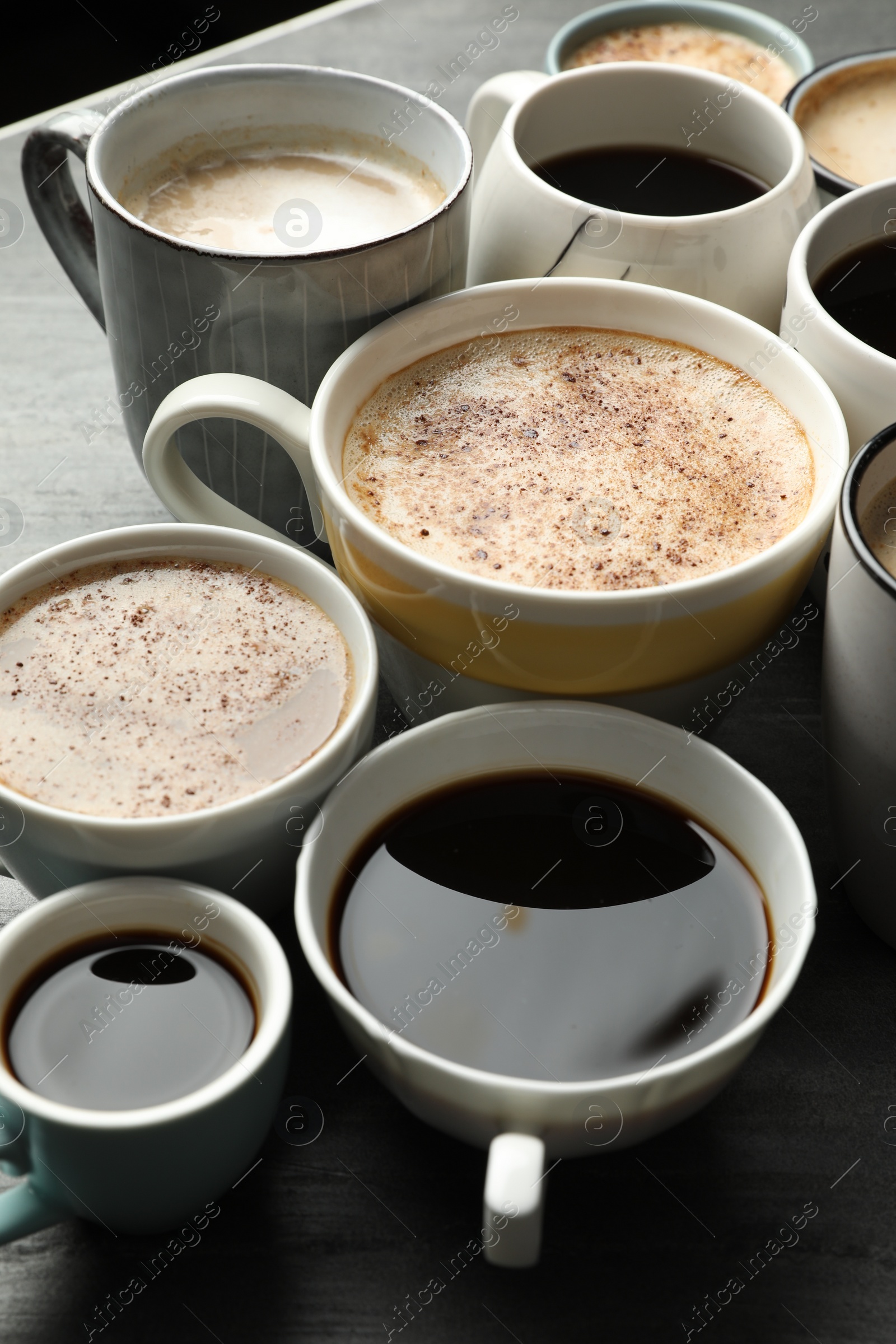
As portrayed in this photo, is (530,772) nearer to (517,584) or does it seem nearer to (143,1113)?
(517,584)

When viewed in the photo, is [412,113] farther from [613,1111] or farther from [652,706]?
[613,1111]

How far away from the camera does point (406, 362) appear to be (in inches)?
39.6

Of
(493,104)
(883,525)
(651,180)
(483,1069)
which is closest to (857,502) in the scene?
(883,525)

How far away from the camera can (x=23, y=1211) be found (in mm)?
694

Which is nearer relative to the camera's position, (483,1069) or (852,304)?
(483,1069)

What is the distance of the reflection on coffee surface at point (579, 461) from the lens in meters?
0.87

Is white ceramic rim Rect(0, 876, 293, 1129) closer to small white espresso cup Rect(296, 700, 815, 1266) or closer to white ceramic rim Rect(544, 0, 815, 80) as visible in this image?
small white espresso cup Rect(296, 700, 815, 1266)

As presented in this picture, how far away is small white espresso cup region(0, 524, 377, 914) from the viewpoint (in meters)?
0.74

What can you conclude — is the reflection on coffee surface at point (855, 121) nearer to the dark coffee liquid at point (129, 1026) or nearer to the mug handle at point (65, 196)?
the mug handle at point (65, 196)

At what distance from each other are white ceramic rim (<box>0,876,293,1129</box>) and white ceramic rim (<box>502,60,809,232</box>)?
0.64m

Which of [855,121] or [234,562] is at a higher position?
[855,121]

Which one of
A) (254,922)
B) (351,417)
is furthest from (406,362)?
(254,922)

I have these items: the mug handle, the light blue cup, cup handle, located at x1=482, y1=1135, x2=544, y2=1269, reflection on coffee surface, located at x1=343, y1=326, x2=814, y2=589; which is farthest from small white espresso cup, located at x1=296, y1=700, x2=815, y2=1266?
the light blue cup

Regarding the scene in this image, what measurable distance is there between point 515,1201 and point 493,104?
103 cm
